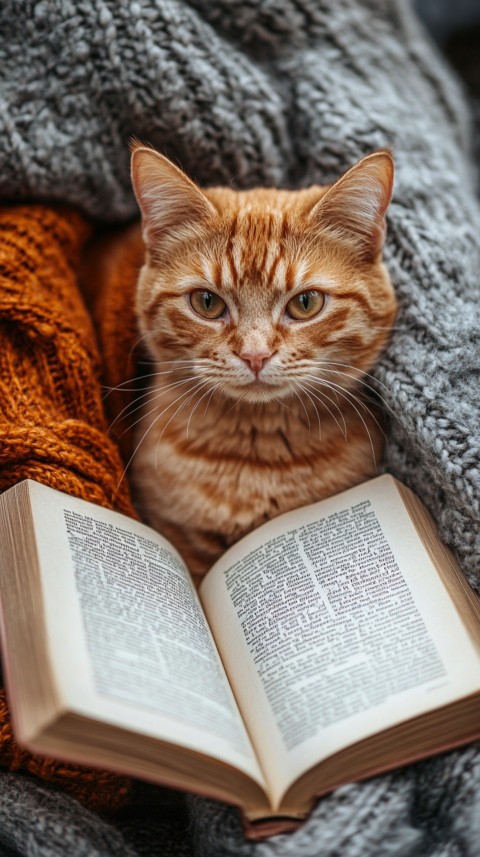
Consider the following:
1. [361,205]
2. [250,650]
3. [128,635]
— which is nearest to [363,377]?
[361,205]

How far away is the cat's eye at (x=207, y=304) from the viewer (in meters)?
1.22

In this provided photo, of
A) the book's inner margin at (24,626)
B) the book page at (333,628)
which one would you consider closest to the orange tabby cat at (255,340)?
the book page at (333,628)

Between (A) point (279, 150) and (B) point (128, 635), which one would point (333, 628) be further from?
(A) point (279, 150)

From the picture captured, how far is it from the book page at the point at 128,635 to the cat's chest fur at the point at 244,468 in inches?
5.8

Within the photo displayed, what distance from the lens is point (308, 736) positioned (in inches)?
37.9

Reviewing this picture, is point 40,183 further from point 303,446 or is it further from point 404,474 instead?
point 404,474

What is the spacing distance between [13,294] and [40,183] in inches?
12.1

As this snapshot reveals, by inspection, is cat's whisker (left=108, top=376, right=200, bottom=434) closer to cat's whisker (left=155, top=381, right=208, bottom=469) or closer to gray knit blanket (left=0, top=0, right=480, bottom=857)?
cat's whisker (left=155, top=381, right=208, bottom=469)

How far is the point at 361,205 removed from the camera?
1.19 metres

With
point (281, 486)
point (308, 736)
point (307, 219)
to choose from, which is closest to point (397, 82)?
point (307, 219)

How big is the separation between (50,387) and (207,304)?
330 mm

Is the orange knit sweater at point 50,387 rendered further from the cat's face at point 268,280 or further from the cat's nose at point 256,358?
the cat's nose at point 256,358

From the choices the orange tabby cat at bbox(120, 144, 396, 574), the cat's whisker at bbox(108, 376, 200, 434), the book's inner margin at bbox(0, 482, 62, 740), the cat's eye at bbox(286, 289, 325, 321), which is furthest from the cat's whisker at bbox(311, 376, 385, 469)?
the book's inner margin at bbox(0, 482, 62, 740)

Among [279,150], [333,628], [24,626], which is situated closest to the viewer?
[24,626]
